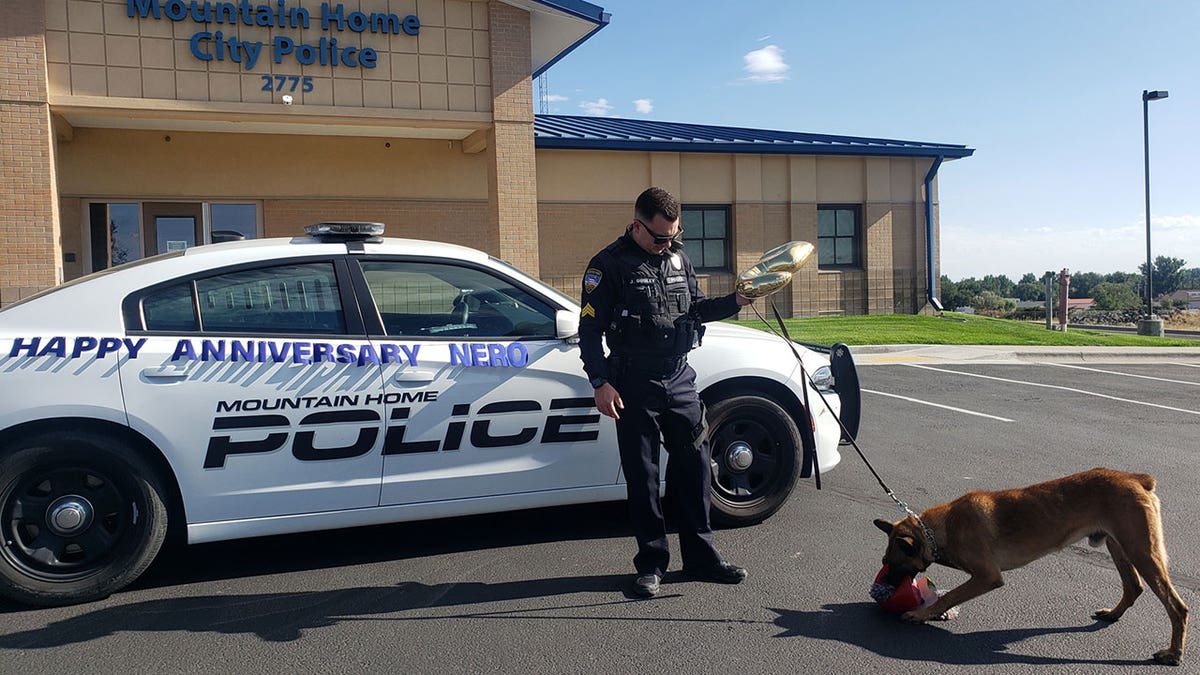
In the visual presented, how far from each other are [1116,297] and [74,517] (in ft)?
193

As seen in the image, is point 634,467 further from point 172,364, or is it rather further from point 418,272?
point 172,364

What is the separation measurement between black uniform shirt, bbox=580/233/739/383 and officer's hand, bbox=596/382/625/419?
0.06 metres

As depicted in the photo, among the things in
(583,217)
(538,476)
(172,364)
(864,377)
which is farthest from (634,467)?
(583,217)

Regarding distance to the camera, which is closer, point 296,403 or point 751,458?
point 296,403

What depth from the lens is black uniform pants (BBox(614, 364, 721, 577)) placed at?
13.5ft

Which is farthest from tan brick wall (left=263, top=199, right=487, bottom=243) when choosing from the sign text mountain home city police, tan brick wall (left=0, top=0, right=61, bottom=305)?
tan brick wall (left=0, top=0, right=61, bottom=305)

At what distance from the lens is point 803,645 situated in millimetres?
3562

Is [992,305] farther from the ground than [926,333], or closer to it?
farther from the ground

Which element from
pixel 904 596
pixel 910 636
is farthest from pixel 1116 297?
pixel 910 636

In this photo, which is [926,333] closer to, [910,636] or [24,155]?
[910,636]

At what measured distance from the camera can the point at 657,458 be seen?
4.25m

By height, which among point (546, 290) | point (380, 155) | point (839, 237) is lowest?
point (546, 290)

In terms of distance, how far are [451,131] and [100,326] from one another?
505 inches

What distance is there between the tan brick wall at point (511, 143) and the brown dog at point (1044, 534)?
39.5ft
